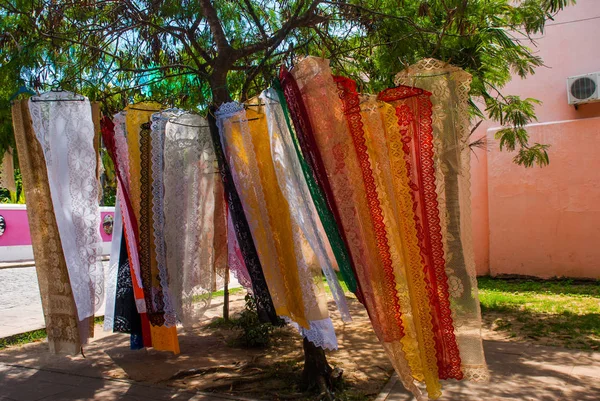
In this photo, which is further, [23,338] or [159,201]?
[23,338]

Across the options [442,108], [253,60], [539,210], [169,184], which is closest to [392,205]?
[442,108]

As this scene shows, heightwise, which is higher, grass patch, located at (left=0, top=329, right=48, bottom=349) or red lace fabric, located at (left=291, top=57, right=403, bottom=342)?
red lace fabric, located at (left=291, top=57, right=403, bottom=342)

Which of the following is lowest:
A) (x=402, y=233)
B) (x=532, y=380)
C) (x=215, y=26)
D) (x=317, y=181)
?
(x=532, y=380)

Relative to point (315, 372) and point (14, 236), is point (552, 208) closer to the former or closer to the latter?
point (315, 372)

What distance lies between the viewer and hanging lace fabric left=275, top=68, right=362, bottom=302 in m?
2.92

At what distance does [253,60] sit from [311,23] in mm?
1278

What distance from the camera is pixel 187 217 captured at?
3438 mm

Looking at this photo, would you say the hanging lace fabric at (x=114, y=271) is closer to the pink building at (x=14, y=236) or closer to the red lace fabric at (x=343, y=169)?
the red lace fabric at (x=343, y=169)

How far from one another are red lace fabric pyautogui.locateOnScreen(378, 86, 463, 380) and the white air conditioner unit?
686 centimetres

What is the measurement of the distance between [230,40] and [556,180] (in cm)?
599

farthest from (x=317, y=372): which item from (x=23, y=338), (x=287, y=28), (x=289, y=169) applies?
(x=23, y=338)

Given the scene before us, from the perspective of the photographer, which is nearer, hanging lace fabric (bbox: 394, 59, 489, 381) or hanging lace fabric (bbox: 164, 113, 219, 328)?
hanging lace fabric (bbox: 394, 59, 489, 381)

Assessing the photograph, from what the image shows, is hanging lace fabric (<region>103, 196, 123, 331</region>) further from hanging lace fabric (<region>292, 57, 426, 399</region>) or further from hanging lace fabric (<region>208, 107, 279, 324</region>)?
hanging lace fabric (<region>292, 57, 426, 399</region>)

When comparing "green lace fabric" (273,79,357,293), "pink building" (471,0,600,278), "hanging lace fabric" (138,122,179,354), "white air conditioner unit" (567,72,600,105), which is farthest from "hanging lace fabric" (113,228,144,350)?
"white air conditioner unit" (567,72,600,105)
